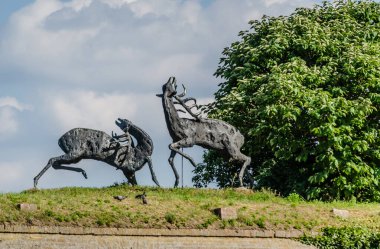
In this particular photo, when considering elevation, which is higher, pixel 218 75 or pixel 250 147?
pixel 218 75

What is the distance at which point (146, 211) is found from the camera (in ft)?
96.0

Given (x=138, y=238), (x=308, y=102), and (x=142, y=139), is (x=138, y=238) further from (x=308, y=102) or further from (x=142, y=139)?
(x=308, y=102)

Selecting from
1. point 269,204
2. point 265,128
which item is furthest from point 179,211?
point 265,128

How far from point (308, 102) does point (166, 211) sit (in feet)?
31.4

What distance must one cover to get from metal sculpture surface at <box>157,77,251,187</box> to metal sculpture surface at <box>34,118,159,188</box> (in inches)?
35.3

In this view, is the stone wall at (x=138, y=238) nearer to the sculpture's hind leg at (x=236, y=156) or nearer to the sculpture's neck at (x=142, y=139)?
the sculpture's hind leg at (x=236, y=156)

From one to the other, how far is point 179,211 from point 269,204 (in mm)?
3392

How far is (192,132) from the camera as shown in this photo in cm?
3431

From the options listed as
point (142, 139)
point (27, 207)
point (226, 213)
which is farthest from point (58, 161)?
point (226, 213)

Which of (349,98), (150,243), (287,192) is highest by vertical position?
(349,98)

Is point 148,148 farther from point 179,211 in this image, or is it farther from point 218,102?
point 218,102

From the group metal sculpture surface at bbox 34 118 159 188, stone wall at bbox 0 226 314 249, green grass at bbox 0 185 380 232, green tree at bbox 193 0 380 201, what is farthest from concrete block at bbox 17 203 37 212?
green tree at bbox 193 0 380 201

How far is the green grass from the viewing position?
28359 mm

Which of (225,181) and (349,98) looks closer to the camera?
(349,98)
